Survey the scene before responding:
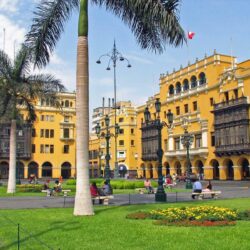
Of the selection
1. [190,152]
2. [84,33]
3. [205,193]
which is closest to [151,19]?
[84,33]

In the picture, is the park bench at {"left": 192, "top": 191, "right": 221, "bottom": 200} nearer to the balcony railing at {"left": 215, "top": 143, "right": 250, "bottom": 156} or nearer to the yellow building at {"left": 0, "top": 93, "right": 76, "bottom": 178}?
the balcony railing at {"left": 215, "top": 143, "right": 250, "bottom": 156}

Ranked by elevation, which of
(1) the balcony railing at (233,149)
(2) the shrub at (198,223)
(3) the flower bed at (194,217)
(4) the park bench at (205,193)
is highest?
(1) the balcony railing at (233,149)

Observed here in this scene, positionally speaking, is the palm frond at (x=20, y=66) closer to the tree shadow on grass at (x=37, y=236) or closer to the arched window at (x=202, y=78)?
the tree shadow on grass at (x=37, y=236)

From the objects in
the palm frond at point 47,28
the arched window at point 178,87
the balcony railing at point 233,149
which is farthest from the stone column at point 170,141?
the palm frond at point 47,28

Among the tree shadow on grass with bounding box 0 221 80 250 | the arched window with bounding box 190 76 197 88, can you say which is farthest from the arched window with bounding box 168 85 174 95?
the tree shadow on grass with bounding box 0 221 80 250

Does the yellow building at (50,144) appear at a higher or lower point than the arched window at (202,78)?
lower

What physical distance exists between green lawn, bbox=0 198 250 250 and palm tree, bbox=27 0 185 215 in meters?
1.64

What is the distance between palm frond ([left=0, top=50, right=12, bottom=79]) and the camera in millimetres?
28406

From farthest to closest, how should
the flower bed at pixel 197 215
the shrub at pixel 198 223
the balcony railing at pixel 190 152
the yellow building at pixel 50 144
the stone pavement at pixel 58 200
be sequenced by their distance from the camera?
1. the yellow building at pixel 50 144
2. the balcony railing at pixel 190 152
3. the stone pavement at pixel 58 200
4. the flower bed at pixel 197 215
5. the shrub at pixel 198 223

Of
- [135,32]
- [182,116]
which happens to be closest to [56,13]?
[135,32]

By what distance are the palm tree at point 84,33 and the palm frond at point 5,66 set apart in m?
12.9

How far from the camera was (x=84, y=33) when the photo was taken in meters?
14.7

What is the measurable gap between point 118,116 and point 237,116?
37567 millimetres

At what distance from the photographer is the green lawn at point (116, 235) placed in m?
8.98
